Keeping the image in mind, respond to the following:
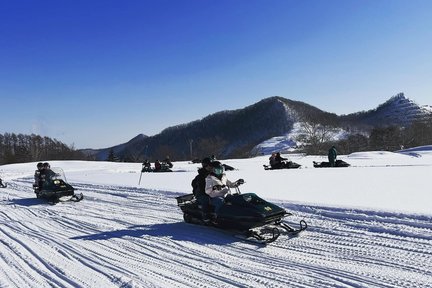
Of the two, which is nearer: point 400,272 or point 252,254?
point 400,272

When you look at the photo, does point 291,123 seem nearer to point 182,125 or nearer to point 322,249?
point 182,125

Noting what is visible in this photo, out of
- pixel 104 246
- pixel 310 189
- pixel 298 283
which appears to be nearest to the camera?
pixel 298 283

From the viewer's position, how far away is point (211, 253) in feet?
19.2

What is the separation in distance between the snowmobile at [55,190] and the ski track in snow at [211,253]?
2.75 m

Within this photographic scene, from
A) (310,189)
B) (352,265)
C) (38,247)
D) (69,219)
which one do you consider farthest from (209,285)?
(310,189)

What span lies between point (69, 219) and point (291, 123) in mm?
146309

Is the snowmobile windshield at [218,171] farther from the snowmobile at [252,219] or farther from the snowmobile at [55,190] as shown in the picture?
the snowmobile at [55,190]

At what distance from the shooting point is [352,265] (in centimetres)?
495

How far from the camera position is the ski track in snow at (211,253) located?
4.70 meters

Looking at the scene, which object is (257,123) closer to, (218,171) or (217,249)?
(218,171)

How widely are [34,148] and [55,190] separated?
247 feet

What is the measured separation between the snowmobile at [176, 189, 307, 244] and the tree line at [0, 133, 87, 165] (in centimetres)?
Answer: 7331

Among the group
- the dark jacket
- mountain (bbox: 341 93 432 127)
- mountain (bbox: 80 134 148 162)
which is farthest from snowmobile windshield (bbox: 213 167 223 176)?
mountain (bbox: 341 93 432 127)

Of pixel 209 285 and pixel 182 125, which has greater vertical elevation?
pixel 182 125
